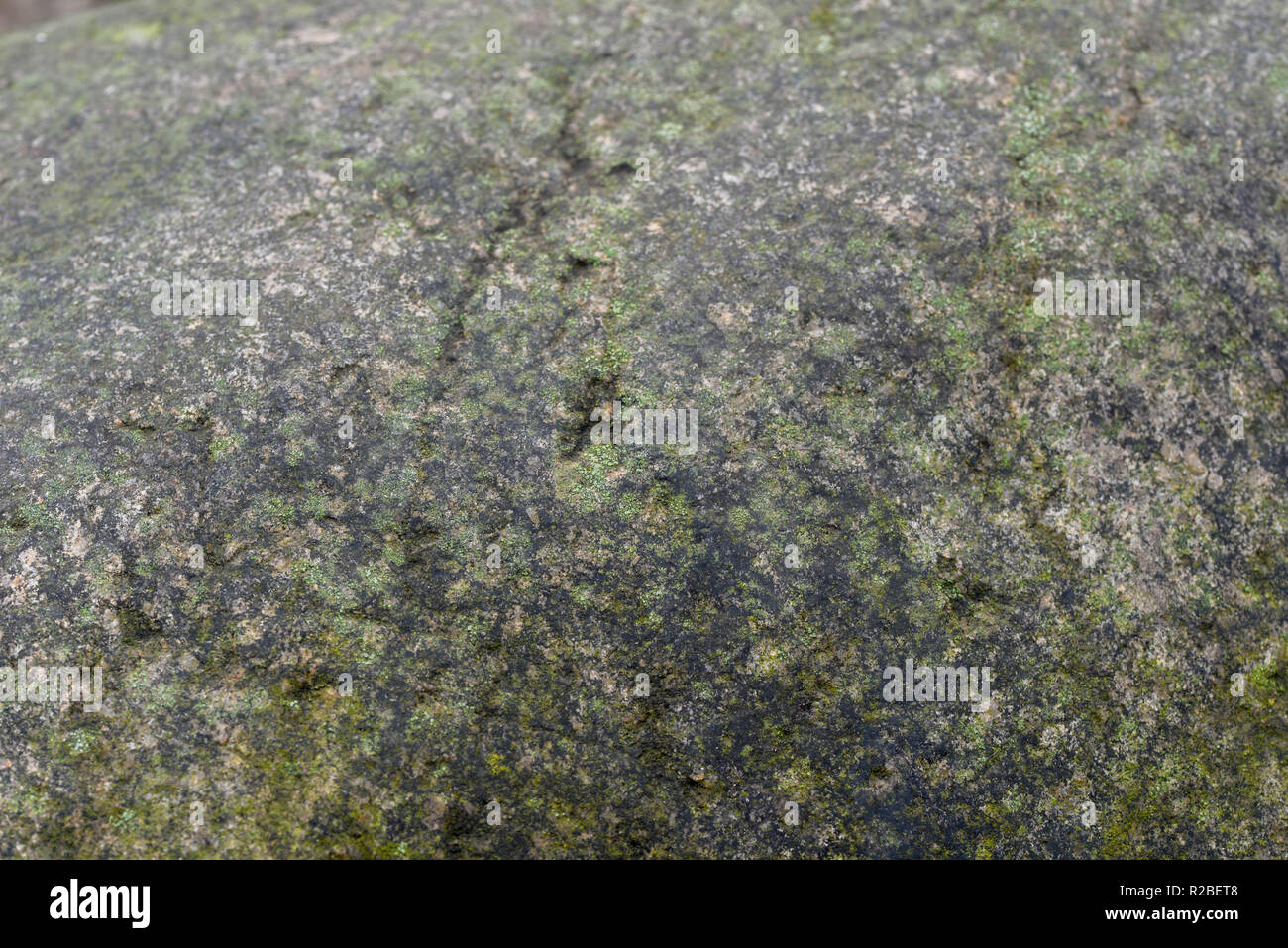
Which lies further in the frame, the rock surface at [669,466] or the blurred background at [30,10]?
the blurred background at [30,10]

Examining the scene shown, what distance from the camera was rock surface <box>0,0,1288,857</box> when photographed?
3.22m

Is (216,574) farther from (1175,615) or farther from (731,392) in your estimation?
(1175,615)

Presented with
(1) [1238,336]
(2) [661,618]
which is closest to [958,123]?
(1) [1238,336]

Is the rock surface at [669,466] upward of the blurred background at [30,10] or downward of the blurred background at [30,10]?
downward

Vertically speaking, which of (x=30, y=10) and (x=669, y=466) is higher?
(x=30, y=10)

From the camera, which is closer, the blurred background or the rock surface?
the rock surface

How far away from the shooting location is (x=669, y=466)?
3451mm

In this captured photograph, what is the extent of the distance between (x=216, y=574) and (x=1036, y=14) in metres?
3.96

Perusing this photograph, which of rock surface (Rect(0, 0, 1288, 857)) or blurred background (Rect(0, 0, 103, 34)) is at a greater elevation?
blurred background (Rect(0, 0, 103, 34))

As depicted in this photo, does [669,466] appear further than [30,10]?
No

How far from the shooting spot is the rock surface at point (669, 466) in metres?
3.22

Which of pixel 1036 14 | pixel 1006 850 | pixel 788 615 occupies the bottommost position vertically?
pixel 1006 850

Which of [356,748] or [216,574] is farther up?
[216,574]

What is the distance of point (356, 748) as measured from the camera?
3.20m
